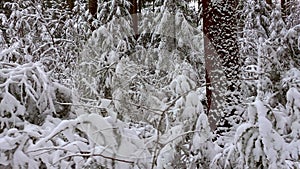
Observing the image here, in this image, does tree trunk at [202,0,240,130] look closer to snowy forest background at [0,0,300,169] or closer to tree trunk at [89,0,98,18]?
snowy forest background at [0,0,300,169]

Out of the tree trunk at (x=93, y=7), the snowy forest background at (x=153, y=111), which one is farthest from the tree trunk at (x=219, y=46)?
the tree trunk at (x=93, y=7)

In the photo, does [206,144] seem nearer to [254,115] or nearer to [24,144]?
[254,115]

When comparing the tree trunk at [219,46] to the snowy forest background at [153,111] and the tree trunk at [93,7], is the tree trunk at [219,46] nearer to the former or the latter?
the snowy forest background at [153,111]

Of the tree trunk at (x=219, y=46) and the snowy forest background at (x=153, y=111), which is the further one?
the tree trunk at (x=219, y=46)

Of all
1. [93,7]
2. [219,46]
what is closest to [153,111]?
[219,46]

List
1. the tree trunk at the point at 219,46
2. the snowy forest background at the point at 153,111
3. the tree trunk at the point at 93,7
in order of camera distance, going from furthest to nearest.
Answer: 1. the tree trunk at the point at 93,7
2. the tree trunk at the point at 219,46
3. the snowy forest background at the point at 153,111

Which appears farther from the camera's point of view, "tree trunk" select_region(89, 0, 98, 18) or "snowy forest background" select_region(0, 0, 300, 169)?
"tree trunk" select_region(89, 0, 98, 18)

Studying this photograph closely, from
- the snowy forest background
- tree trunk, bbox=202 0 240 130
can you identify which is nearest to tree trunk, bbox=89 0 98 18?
the snowy forest background

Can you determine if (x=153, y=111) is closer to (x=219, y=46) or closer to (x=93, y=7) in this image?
(x=219, y=46)

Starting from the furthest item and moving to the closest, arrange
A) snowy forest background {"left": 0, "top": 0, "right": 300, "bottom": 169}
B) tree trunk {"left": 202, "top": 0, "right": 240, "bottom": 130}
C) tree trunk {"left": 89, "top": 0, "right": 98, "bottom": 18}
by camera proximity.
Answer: tree trunk {"left": 89, "top": 0, "right": 98, "bottom": 18}
tree trunk {"left": 202, "top": 0, "right": 240, "bottom": 130}
snowy forest background {"left": 0, "top": 0, "right": 300, "bottom": 169}

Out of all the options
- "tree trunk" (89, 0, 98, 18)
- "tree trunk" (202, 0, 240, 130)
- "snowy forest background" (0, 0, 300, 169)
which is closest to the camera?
"snowy forest background" (0, 0, 300, 169)

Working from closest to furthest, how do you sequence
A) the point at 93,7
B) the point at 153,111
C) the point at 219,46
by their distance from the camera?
1. the point at 153,111
2. the point at 219,46
3. the point at 93,7

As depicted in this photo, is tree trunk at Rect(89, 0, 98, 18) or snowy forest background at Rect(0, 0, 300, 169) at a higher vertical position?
A: tree trunk at Rect(89, 0, 98, 18)

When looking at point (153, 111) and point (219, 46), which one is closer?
point (153, 111)
